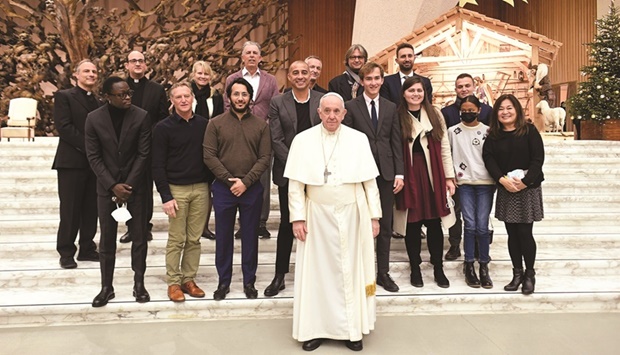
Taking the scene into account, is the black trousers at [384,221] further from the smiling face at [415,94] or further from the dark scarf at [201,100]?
the dark scarf at [201,100]

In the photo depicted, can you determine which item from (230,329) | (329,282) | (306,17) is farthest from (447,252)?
(306,17)

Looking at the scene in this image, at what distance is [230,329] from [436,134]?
2181mm

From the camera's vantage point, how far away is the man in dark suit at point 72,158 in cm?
405

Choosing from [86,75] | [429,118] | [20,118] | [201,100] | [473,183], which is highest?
[20,118]

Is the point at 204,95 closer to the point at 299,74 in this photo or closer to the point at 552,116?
the point at 299,74

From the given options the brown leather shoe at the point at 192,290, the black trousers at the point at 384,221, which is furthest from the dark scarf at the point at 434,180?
the brown leather shoe at the point at 192,290

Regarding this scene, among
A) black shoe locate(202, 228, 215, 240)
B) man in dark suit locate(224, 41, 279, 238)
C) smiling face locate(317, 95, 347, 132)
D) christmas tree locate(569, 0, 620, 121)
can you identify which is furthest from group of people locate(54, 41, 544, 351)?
christmas tree locate(569, 0, 620, 121)

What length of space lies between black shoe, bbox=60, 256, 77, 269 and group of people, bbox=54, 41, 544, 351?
0.05m

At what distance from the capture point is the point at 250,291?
369cm

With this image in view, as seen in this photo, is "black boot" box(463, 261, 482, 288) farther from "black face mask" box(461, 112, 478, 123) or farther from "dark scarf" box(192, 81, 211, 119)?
"dark scarf" box(192, 81, 211, 119)

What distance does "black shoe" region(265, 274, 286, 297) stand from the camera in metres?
3.73

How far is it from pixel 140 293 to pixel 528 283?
307 centimetres

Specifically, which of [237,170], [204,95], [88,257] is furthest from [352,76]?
[88,257]

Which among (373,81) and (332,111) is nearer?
(332,111)
